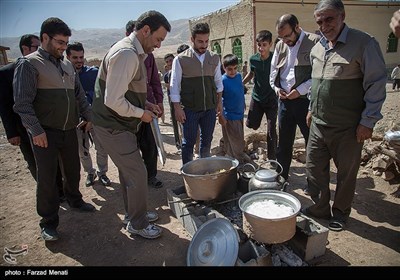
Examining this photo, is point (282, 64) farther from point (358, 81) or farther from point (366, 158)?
point (366, 158)

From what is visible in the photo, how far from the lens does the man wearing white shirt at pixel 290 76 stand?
3.49 metres

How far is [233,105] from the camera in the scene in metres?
4.52

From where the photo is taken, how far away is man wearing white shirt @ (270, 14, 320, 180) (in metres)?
3.49

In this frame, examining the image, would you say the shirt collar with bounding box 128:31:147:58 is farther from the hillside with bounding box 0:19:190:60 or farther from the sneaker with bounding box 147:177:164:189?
the hillside with bounding box 0:19:190:60

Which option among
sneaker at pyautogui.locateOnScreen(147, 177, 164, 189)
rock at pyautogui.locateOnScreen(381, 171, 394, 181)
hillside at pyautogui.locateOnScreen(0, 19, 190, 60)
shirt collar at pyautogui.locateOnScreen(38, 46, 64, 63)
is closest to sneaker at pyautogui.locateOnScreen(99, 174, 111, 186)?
sneaker at pyautogui.locateOnScreen(147, 177, 164, 189)

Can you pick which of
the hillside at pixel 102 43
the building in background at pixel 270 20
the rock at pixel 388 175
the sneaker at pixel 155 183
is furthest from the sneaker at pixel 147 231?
the hillside at pixel 102 43

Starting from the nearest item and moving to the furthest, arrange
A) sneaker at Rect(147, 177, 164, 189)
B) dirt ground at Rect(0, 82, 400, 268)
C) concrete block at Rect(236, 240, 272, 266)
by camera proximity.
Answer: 1. concrete block at Rect(236, 240, 272, 266)
2. dirt ground at Rect(0, 82, 400, 268)
3. sneaker at Rect(147, 177, 164, 189)

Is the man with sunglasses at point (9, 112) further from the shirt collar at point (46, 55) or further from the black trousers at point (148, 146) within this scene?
the black trousers at point (148, 146)

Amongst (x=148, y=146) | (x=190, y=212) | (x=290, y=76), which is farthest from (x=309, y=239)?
(x=148, y=146)

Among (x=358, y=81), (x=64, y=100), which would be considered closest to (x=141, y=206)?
(x=64, y=100)

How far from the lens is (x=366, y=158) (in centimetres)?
471

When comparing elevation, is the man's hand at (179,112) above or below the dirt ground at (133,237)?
above

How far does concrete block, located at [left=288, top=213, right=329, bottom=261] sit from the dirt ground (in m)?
0.10

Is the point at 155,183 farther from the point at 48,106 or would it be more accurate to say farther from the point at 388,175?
the point at 388,175
